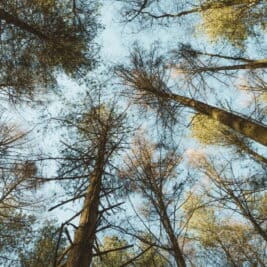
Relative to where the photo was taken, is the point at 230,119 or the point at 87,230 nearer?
the point at 87,230

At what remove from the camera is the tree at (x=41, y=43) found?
18.6 ft

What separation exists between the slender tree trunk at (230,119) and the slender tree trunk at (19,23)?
8.40 ft

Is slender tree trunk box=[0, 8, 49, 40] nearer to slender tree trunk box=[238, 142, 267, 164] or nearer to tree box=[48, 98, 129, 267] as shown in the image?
tree box=[48, 98, 129, 267]

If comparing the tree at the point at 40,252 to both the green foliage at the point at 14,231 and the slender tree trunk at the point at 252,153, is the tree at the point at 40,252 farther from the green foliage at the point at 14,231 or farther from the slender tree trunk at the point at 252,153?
the slender tree trunk at the point at 252,153

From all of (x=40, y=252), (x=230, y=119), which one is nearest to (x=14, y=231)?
(x=40, y=252)

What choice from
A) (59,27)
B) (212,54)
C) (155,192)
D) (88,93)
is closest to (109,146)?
(155,192)

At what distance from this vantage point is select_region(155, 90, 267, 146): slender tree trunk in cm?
521

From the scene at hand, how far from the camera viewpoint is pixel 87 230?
12.3ft

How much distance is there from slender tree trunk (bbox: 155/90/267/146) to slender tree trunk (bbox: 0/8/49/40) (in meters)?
2.56

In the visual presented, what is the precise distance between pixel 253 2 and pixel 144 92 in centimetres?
288

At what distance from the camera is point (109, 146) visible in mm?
6020

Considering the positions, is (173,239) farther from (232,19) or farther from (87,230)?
(232,19)

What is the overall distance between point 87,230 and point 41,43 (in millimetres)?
3427

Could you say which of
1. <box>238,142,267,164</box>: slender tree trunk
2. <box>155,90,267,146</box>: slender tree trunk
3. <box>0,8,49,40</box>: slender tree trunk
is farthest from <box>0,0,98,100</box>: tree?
<box>238,142,267,164</box>: slender tree trunk
